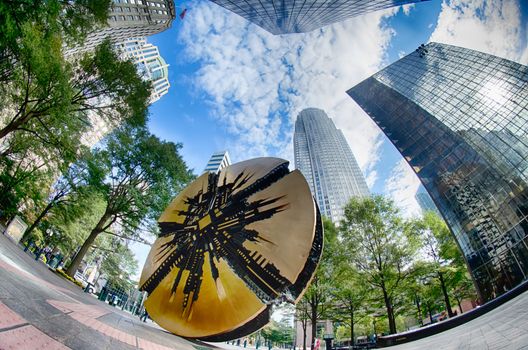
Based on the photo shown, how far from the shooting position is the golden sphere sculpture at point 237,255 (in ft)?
10.1

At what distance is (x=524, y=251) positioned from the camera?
17.9 m

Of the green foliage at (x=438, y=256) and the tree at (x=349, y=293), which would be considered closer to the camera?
the tree at (x=349, y=293)

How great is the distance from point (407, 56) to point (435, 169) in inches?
1470

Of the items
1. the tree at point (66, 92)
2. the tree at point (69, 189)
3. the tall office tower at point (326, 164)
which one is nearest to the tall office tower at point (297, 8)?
the tree at point (66, 92)

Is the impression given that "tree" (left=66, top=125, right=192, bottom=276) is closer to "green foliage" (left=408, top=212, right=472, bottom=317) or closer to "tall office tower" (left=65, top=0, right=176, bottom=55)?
"green foliage" (left=408, top=212, right=472, bottom=317)

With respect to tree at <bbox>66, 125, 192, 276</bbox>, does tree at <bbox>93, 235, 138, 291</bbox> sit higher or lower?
lower

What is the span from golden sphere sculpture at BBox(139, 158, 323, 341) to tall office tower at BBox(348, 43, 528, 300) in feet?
84.9

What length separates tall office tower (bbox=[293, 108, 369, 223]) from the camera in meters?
105

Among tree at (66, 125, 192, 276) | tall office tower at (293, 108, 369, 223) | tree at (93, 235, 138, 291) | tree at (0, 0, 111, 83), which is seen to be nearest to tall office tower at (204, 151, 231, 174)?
tall office tower at (293, 108, 369, 223)

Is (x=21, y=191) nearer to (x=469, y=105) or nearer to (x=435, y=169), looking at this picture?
(x=435, y=169)

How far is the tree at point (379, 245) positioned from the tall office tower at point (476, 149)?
39.8 ft

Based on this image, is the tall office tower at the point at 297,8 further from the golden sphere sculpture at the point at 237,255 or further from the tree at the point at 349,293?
the tree at the point at 349,293

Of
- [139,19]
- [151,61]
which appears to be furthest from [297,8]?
[151,61]

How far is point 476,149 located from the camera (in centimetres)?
2488
